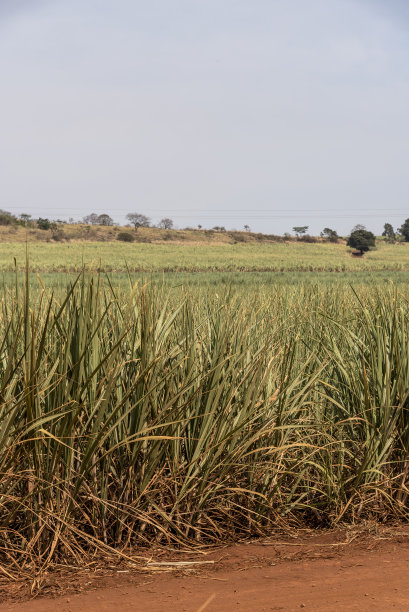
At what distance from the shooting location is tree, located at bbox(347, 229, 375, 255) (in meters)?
94.3

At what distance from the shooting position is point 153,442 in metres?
3.26

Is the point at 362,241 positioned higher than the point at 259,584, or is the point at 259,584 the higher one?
the point at 362,241

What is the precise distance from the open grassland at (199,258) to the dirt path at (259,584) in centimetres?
3640

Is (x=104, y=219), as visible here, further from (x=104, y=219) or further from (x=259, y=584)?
(x=259, y=584)

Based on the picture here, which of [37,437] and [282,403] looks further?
[282,403]

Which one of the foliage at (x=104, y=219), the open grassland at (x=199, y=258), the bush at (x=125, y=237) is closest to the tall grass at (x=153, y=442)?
the open grassland at (x=199, y=258)

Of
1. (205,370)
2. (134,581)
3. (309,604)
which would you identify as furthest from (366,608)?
(205,370)

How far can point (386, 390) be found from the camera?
3.69 metres

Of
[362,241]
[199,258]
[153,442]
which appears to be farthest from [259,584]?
[362,241]

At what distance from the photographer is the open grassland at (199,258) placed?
53347 millimetres

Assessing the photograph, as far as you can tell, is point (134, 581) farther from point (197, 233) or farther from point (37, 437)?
point (197, 233)

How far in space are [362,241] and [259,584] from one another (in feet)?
315

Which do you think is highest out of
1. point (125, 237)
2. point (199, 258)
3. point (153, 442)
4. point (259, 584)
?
point (125, 237)

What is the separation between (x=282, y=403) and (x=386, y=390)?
675mm
